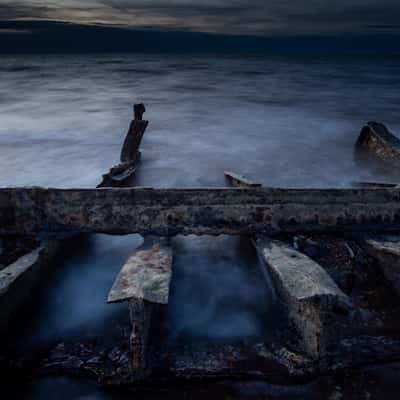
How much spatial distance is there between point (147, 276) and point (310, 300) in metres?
1.41

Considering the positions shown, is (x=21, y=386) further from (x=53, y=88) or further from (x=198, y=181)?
(x=53, y=88)

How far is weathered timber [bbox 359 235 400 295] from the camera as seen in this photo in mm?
3906

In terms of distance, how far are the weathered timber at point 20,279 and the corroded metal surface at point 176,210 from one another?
480 mm

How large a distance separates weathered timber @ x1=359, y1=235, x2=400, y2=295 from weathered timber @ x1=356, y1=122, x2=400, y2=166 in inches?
181

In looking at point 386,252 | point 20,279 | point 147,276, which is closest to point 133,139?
point 20,279

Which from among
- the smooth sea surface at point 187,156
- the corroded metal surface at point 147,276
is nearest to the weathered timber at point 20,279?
the smooth sea surface at point 187,156

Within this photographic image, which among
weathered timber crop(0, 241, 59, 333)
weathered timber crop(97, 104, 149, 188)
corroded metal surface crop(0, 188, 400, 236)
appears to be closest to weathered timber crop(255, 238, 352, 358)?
corroded metal surface crop(0, 188, 400, 236)

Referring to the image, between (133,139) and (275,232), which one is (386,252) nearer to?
(275,232)

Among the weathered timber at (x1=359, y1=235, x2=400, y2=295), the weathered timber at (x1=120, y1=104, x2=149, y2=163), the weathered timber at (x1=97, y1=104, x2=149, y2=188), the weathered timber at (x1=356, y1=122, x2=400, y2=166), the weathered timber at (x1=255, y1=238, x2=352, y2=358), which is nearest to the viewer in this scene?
the weathered timber at (x1=255, y1=238, x2=352, y2=358)

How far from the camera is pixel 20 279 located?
353 centimetres

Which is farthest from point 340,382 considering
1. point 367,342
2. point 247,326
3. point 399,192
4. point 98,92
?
point 98,92

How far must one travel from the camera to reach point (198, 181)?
337 inches

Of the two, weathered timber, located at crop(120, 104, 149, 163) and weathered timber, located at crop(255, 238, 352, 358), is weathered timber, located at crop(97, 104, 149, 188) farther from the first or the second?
weathered timber, located at crop(255, 238, 352, 358)

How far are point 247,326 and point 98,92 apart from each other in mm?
25297
